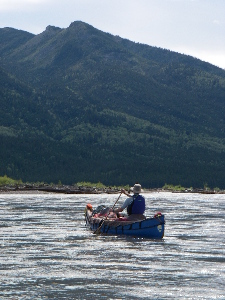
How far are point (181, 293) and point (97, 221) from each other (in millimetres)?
16232

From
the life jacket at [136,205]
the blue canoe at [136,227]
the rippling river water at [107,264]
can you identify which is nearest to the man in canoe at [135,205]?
the life jacket at [136,205]

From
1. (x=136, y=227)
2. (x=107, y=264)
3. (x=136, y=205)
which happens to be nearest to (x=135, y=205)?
(x=136, y=205)

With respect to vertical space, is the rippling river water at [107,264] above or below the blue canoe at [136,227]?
below

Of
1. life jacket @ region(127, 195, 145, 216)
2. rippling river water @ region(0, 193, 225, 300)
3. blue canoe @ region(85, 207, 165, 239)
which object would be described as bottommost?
rippling river water @ region(0, 193, 225, 300)

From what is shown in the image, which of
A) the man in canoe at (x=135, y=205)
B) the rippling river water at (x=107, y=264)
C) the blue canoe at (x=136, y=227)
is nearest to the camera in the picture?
the rippling river water at (x=107, y=264)

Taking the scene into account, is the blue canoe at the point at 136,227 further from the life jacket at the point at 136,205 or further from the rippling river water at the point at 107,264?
the life jacket at the point at 136,205

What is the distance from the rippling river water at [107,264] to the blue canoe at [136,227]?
0.56m

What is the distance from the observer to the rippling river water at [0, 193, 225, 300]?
18141mm

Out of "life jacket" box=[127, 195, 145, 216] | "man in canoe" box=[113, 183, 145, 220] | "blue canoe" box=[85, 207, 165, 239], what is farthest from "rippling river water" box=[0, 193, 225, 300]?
"life jacket" box=[127, 195, 145, 216]

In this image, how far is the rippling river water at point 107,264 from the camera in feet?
59.5

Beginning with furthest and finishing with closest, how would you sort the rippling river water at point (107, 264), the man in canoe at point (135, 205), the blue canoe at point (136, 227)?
the man in canoe at point (135, 205) → the blue canoe at point (136, 227) → the rippling river water at point (107, 264)

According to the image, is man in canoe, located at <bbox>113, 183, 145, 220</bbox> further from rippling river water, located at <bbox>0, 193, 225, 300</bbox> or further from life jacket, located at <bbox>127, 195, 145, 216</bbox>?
rippling river water, located at <bbox>0, 193, 225, 300</bbox>

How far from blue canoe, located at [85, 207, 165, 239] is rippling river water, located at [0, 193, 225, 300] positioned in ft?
1.84

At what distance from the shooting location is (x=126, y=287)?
18672 mm
